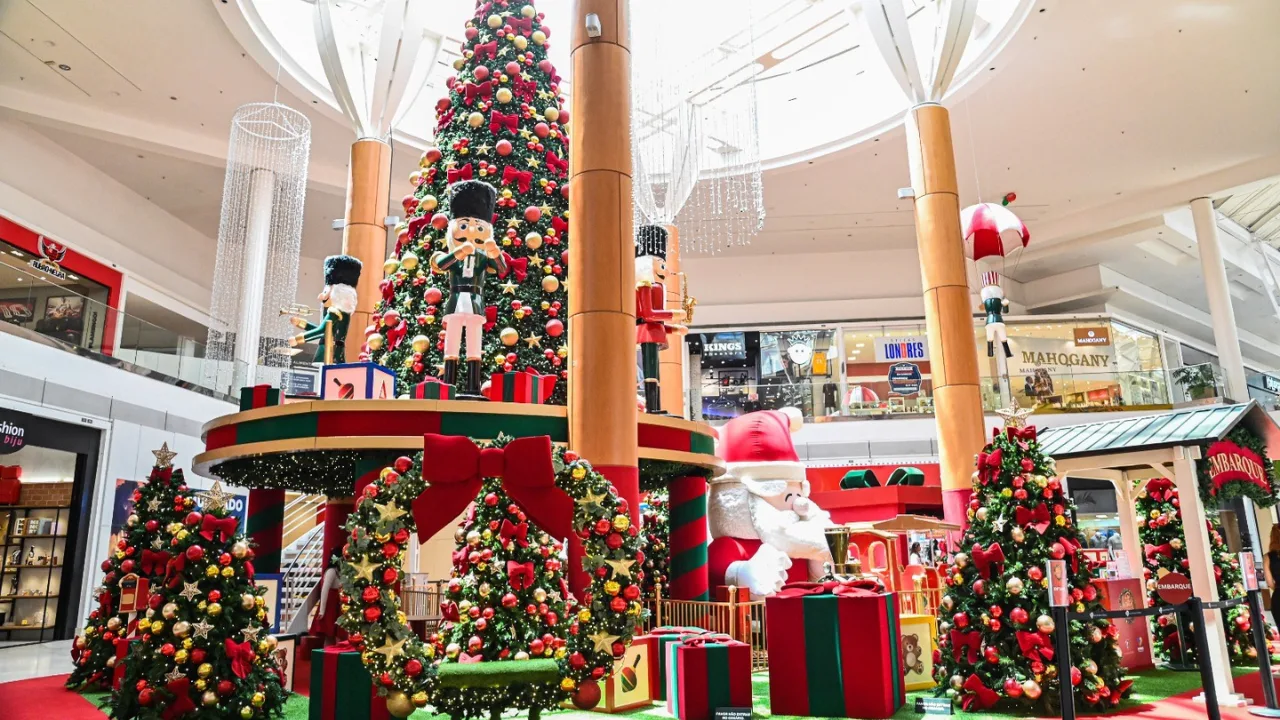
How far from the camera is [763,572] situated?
25.2 feet

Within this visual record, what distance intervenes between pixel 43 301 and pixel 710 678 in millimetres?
10655

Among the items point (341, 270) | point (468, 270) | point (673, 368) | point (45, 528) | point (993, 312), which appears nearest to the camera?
point (468, 270)

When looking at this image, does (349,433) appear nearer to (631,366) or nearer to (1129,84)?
(631,366)

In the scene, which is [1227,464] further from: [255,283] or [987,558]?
[255,283]

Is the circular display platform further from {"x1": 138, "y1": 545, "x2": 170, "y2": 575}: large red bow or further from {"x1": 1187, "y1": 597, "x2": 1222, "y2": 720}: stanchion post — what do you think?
{"x1": 1187, "y1": 597, "x2": 1222, "y2": 720}: stanchion post

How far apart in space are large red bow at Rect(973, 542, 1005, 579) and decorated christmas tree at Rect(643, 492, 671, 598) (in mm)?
3059

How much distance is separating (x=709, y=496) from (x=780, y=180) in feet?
34.0

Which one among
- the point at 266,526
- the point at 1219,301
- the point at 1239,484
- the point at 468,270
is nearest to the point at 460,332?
the point at 468,270

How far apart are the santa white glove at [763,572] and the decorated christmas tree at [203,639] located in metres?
4.14

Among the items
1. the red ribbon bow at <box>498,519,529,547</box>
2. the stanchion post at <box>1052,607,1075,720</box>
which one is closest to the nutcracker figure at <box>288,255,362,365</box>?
the red ribbon bow at <box>498,519,529,547</box>

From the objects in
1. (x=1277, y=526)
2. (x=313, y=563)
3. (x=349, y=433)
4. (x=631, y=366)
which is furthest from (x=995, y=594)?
(x=313, y=563)

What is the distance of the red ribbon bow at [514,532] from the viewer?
5.41 meters

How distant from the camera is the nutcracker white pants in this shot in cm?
554

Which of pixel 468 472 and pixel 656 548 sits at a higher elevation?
pixel 468 472
